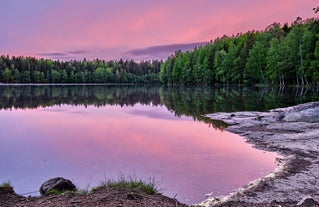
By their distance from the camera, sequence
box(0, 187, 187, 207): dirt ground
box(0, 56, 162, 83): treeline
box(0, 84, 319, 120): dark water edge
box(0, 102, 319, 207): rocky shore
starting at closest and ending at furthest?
box(0, 187, 187, 207): dirt ground < box(0, 102, 319, 207): rocky shore < box(0, 84, 319, 120): dark water edge < box(0, 56, 162, 83): treeline

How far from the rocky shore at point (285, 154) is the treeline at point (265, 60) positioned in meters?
38.8

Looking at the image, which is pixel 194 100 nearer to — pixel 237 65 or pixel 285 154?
pixel 285 154

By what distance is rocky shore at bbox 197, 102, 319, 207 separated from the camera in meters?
8.46

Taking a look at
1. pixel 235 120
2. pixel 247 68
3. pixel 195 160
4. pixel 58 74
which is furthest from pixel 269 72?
pixel 58 74

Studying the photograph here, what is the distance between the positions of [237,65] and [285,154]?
3312 inches

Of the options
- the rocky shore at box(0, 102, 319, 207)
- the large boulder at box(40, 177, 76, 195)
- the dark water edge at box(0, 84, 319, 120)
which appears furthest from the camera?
the dark water edge at box(0, 84, 319, 120)

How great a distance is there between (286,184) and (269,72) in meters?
73.6

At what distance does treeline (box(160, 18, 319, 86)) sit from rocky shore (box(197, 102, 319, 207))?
3878 centimetres

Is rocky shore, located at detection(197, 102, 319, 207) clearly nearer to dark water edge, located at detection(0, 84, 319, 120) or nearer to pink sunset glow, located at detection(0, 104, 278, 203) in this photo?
pink sunset glow, located at detection(0, 104, 278, 203)

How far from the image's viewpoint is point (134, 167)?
12820 mm

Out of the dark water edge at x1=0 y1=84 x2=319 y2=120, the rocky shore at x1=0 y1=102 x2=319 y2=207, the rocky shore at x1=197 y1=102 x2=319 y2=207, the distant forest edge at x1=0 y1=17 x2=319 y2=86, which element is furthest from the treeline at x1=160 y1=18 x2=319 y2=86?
the rocky shore at x1=0 y1=102 x2=319 y2=207

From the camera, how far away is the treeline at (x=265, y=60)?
65875mm

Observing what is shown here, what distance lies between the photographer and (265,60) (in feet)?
276

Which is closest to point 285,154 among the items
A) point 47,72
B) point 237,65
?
point 237,65
